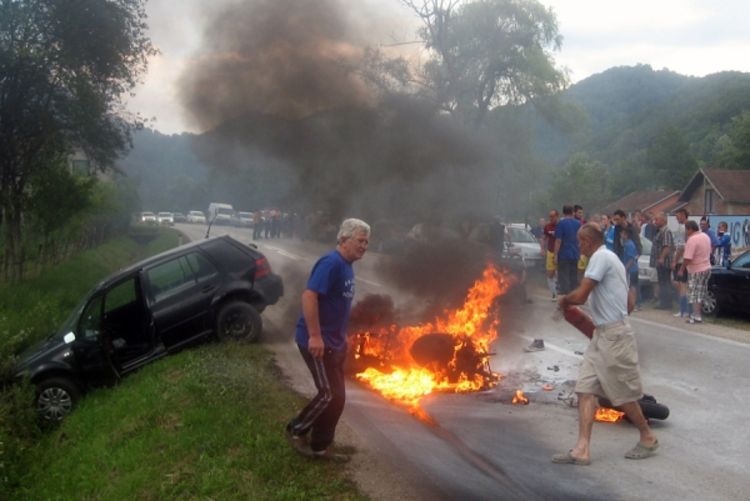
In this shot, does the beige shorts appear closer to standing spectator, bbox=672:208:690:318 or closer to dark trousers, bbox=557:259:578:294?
dark trousers, bbox=557:259:578:294

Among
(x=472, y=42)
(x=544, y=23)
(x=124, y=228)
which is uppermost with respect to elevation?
(x=544, y=23)

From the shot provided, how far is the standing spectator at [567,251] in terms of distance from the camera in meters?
12.9

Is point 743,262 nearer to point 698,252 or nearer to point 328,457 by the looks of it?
point 698,252

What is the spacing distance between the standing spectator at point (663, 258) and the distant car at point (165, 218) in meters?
44.9

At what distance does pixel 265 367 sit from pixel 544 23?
24.8 meters

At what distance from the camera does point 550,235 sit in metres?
15.1

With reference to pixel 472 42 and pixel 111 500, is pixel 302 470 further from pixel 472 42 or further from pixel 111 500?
pixel 472 42

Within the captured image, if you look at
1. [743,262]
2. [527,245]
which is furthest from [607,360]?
[527,245]

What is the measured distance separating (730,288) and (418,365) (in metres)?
7.57

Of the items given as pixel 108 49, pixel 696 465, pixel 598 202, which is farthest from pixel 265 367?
pixel 598 202

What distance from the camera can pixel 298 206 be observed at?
53.2ft

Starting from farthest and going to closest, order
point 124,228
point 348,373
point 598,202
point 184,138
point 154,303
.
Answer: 1. point 598,202
2. point 124,228
3. point 184,138
4. point 154,303
5. point 348,373

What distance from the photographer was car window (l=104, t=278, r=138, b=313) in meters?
9.21

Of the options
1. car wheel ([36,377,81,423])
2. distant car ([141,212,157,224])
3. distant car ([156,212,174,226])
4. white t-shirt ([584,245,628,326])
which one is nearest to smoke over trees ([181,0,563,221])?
car wheel ([36,377,81,423])
